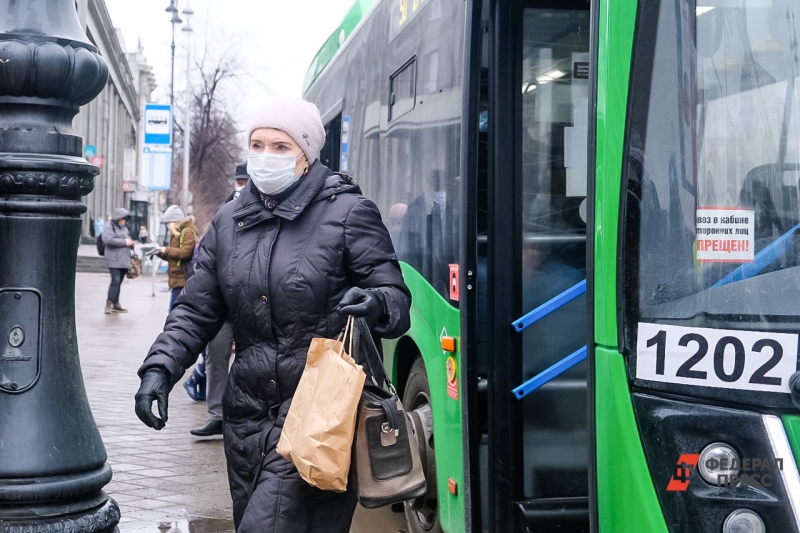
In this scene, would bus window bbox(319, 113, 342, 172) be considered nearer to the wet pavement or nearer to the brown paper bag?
the wet pavement

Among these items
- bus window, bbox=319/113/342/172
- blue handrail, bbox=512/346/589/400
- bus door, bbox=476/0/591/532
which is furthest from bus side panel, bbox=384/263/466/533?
bus window, bbox=319/113/342/172

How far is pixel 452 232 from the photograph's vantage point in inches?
163

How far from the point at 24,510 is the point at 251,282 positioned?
1.17 metres

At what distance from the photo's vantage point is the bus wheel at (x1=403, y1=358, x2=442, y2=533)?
4.68 metres

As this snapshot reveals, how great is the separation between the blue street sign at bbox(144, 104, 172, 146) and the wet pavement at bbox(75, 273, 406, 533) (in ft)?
22.0

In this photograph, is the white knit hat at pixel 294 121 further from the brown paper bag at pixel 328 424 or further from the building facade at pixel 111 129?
the building facade at pixel 111 129

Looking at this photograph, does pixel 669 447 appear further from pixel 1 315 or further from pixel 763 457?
pixel 1 315

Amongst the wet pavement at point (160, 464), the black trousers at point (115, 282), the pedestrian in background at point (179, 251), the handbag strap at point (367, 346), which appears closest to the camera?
the handbag strap at point (367, 346)

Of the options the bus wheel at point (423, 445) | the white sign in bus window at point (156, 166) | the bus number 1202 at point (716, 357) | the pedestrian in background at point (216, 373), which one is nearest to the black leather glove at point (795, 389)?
the bus number 1202 at point (716, 357)

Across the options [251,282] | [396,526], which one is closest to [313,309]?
[251,282]

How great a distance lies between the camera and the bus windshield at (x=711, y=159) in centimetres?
266

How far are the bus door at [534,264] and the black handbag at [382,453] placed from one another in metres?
0.92

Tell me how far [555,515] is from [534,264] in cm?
97

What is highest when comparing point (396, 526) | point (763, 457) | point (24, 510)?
point (763, 457)
